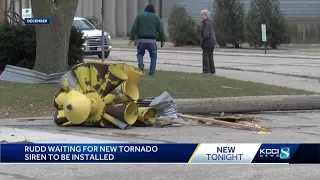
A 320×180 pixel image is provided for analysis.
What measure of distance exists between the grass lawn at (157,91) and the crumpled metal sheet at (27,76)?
0.80ft

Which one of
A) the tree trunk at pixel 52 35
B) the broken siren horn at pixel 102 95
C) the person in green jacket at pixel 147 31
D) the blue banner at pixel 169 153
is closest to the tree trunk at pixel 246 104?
the broken siren horn at pixel 102 95

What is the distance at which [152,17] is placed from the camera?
14398 millimetres

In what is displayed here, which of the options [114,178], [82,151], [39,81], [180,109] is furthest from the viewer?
[39,81]

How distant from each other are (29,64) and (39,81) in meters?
2.16

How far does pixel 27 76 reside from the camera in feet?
42.1

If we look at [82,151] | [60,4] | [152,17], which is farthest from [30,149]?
[152,17]

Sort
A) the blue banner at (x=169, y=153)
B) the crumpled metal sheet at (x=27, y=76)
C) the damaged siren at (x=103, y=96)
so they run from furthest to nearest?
1. the crumpled metal sheet at (x=27, y=76)
2. the damaged siren at (x=103, y=96)
3. the blue banner at (x=169, y=153)

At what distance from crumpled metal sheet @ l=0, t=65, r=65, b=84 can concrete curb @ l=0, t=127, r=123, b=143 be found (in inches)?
144

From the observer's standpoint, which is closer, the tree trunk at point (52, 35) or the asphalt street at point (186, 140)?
the asphalt street at point (186, 140)

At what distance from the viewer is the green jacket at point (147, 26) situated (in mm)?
14312

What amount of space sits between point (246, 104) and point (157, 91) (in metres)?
2.06

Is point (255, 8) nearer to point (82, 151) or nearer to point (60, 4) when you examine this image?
point (60, 4)

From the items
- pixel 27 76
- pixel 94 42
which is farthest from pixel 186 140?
pixel 94 42

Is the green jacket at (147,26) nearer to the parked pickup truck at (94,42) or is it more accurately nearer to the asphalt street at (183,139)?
the asphalt street at (183,139)
